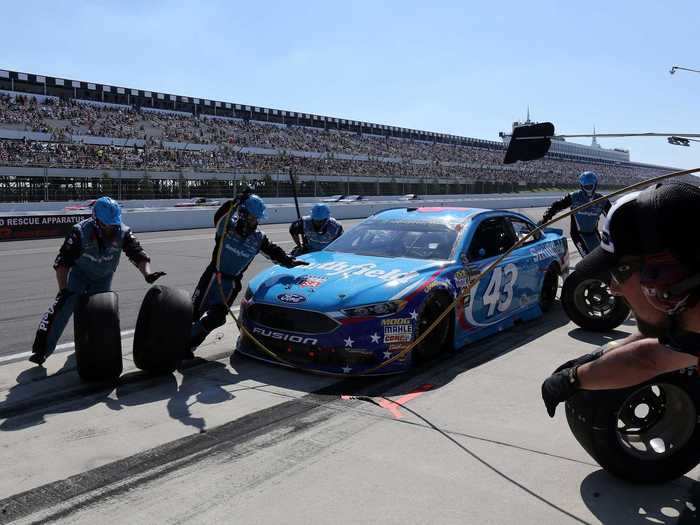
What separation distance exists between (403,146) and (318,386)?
233ft

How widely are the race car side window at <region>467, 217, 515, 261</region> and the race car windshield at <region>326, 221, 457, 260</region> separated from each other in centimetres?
26

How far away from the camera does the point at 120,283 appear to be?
33.4 ft

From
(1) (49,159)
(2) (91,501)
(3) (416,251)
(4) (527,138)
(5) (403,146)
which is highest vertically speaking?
(5) (403,146)

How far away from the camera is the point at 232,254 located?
6156 mm

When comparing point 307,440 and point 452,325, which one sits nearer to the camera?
point 307,440

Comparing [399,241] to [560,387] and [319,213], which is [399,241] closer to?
[319,213]

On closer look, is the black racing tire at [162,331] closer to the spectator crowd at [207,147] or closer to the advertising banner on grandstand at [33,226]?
the advertising banner on grandstand at [33,226]

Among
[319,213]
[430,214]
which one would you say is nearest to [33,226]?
[319,213]

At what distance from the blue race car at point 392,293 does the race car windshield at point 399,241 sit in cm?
1

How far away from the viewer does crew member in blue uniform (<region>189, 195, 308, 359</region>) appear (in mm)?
6082

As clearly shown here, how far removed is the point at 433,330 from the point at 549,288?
290cm

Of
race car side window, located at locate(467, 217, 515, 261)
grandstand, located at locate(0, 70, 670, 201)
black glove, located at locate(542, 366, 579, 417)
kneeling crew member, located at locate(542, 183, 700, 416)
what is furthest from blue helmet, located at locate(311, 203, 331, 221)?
grandstand, located at locate(0, 70, 670, 201)

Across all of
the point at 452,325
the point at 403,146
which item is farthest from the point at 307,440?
the point at 403,146

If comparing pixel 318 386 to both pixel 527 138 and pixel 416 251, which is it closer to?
pixel 416 251
